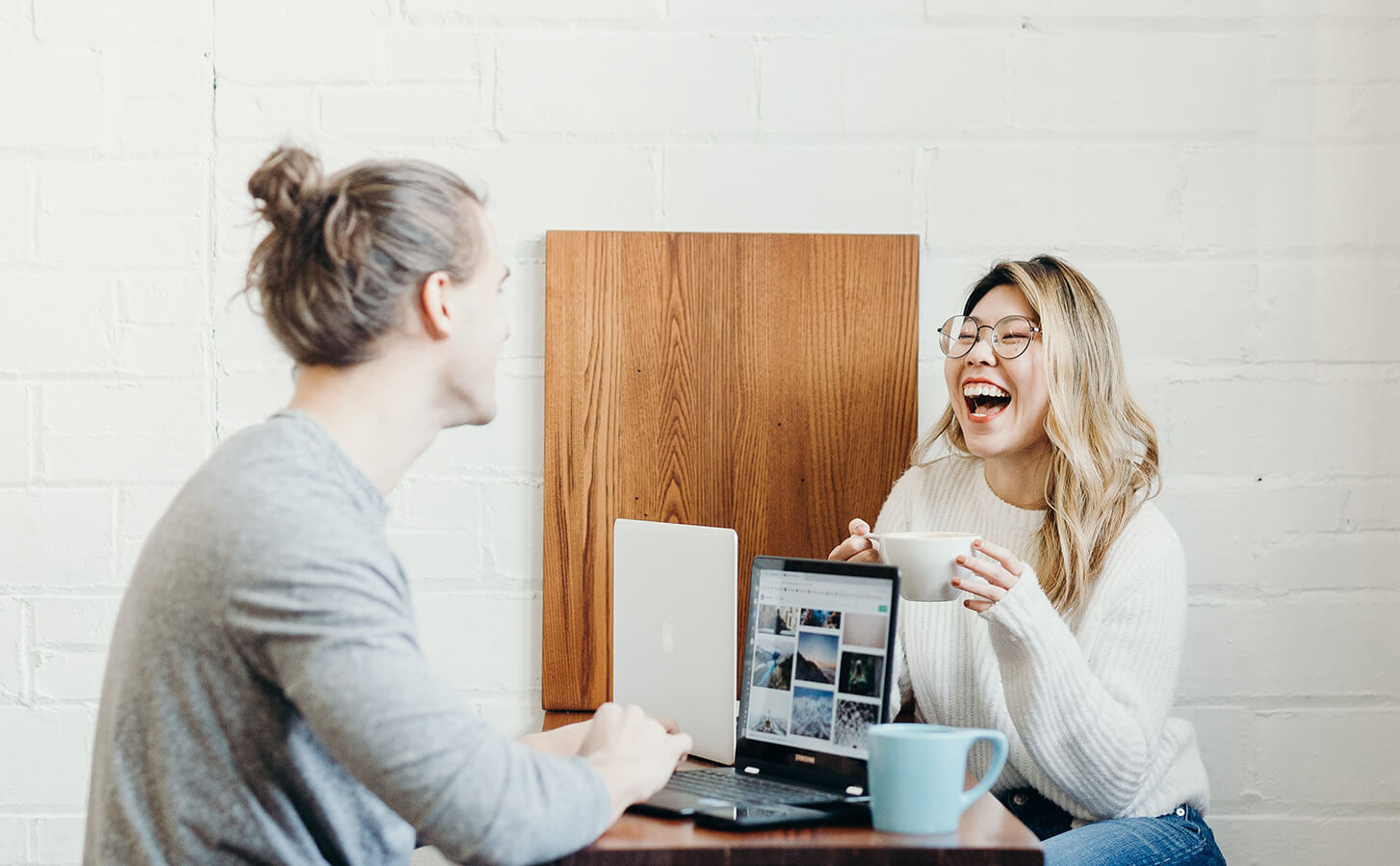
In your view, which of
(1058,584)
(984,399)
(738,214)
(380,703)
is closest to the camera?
(380,703)

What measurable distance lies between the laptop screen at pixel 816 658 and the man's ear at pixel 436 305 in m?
0.43

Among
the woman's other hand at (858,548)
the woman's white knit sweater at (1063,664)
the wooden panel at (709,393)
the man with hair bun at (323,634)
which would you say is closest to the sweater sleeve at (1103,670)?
the woman's white knit sweater at (1063,664)

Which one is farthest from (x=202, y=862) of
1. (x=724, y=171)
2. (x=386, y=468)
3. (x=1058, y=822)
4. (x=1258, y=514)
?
(x=1258, y=514)

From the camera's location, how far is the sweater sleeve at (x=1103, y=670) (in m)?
1.39

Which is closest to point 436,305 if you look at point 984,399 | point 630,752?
point 630,752

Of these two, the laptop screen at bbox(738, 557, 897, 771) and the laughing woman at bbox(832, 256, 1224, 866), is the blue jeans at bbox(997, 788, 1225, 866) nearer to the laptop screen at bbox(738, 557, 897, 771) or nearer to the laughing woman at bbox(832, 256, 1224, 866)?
the laughing woman at bbox(832, 256, 1224, 866)

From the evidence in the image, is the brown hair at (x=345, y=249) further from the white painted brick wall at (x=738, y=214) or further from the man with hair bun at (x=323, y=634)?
the white painted brick wall at (x=738, y=214)

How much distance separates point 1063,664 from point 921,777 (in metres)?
0.43

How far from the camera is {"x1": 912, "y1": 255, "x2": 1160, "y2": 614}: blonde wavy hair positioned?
5.25 ft

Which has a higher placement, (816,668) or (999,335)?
(999,335)

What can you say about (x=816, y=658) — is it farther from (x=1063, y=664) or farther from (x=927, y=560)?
(x=1063, y=664)

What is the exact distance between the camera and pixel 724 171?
71.6 inches

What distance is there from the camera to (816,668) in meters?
1.22

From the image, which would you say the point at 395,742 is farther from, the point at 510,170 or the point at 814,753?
the point at 510,170
